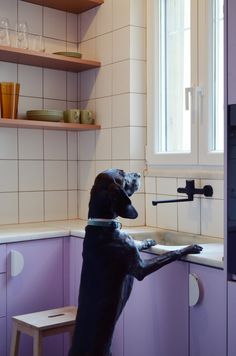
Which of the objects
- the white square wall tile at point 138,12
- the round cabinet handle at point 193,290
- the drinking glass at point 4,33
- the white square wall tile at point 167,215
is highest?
the white square wall tile at point 138,12

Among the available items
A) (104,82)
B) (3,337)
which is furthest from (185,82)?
(3,337)

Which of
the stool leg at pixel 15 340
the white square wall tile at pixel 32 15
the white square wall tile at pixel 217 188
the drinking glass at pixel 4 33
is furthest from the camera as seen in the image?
the white square wall tile at pixel 32 15

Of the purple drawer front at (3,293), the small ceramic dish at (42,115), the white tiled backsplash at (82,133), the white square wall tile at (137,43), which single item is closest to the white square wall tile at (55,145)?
the white tiled backsplash at (82,133)

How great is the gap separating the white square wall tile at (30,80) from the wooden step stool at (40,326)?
1.38 meters

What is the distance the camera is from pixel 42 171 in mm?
3250

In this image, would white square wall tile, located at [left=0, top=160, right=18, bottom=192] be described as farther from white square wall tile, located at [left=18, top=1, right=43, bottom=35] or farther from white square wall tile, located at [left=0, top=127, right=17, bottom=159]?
white square wall tile, located at [left=18, top=1, right=43, bottom=35]

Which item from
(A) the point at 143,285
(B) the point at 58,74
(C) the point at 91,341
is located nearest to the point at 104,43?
(B) the point at 58,74

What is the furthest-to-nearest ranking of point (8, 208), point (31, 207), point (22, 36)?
point (31, 207), point (8, 208), point (22, 36)

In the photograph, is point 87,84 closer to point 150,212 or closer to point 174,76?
point 174,76

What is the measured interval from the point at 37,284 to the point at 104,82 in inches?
50.5

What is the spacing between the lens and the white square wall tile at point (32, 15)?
10.3ft

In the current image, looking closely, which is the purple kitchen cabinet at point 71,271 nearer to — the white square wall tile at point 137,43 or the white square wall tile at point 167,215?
the white square wall tile at point 167,215

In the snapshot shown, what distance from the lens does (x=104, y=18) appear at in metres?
3.17

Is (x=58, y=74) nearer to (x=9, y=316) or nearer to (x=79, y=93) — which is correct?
(x=79, y=93)
